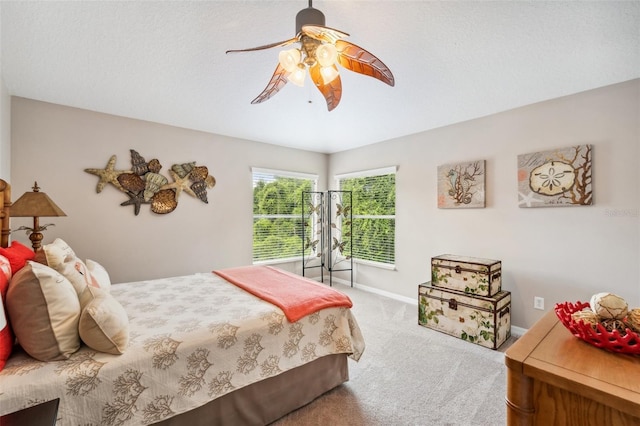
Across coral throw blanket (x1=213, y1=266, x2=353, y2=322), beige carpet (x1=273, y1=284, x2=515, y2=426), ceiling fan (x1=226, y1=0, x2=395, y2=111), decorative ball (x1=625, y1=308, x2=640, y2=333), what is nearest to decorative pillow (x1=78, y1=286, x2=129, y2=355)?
coral throw blanket (x1=213, y1=266, x2=353, y2=322)

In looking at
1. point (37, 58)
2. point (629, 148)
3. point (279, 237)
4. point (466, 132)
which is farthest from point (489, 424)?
point (37, 58)

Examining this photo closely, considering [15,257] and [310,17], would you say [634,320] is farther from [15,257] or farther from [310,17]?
[15,257]

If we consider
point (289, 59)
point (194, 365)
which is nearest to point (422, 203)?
point (289, 59)

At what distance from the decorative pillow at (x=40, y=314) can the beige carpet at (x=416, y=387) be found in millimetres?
1286

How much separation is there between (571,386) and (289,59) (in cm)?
182

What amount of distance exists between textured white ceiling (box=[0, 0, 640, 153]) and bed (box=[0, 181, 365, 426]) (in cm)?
115

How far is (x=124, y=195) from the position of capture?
10.7ft

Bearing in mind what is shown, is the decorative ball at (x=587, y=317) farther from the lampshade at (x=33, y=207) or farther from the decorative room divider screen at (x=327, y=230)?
the decorative room divider screen at (x=327, y=230)

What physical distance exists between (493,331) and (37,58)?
4472 mm

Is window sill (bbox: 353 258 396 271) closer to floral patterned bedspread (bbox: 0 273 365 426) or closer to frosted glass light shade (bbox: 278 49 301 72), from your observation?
floral patterned bedspread (bbox: 0 273 365 426)

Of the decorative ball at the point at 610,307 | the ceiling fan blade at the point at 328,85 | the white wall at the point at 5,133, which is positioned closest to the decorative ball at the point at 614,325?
the decorative ball at the point at 610,307

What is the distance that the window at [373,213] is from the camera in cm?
426

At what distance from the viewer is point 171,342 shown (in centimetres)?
144

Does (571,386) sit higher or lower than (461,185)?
lower
